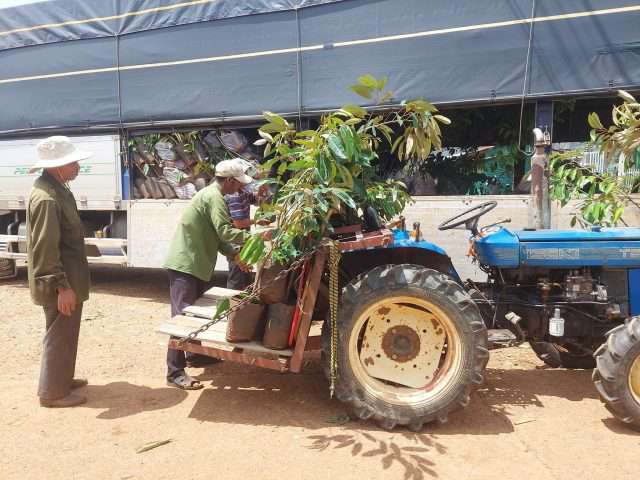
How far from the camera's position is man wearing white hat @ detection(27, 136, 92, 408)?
3.24 meters

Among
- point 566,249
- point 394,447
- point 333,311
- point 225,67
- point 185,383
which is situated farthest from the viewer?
point 225,67

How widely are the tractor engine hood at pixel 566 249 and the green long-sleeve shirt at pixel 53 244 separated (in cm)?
275

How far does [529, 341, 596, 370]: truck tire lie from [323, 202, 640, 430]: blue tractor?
215 mm

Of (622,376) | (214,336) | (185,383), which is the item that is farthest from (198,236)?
(622,376)

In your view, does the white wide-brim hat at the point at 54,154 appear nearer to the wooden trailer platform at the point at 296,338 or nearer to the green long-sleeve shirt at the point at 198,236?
the green long-sleeve shirt at the point at 198,236

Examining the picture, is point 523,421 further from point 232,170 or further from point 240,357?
point 232,170

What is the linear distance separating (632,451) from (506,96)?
3.68 metres

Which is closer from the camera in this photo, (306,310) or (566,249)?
(306,310)

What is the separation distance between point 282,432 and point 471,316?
4.28 feet

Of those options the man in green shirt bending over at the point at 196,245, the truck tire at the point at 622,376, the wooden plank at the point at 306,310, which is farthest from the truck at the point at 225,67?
the wooden plank at the point at 306,310

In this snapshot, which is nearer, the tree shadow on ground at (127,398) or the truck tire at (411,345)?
the truck tire at (411,345)

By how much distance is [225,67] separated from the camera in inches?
247

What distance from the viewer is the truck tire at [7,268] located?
8.01 metres

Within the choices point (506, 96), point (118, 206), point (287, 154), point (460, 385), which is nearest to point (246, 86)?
point (118, 206)
